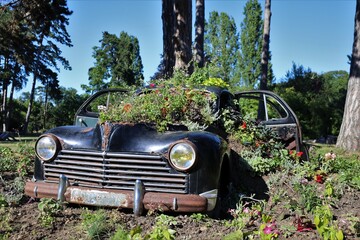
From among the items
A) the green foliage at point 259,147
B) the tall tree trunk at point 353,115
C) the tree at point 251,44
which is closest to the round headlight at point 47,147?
the green foliage at point 259,147

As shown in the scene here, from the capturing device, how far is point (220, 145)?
13.7ft

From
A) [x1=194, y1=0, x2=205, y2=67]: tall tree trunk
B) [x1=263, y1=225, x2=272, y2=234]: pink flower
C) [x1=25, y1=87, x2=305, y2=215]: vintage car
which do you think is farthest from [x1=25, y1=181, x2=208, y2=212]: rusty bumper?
[x1=194, y1=0, x2=205, y2=67]: tall tree trunk

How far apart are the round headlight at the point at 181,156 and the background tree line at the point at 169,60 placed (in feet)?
8.07

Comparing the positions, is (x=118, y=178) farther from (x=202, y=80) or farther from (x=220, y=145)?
(x=202, y=80)

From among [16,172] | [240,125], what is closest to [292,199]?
[240,125]

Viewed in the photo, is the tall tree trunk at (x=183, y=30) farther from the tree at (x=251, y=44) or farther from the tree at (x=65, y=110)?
the tree at (x=65, y=110)

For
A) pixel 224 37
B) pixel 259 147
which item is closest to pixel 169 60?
pixel 259 147

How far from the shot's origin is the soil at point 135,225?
136 inches

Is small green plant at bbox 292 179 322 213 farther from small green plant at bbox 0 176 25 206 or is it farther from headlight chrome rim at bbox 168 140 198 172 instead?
small green plant at bbox 0 176 25 206

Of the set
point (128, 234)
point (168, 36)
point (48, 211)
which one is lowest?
point (128, 234)

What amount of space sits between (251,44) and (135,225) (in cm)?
3965

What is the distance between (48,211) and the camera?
376 cm

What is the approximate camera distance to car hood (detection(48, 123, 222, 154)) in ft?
12.8

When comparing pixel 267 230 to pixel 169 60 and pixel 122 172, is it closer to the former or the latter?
pixel 122 172
